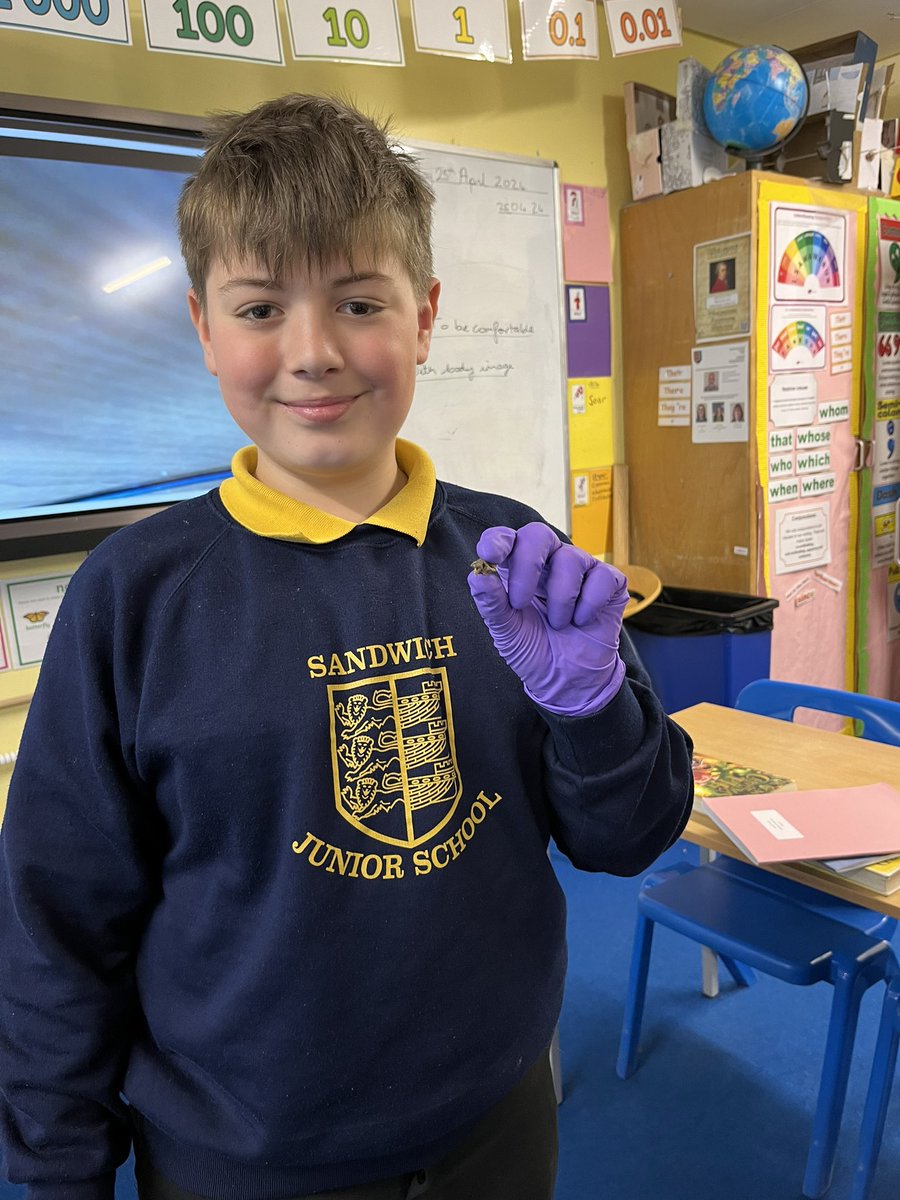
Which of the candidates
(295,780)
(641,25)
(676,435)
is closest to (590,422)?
(676,435)

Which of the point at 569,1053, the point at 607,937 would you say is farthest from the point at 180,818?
the point at 607,937

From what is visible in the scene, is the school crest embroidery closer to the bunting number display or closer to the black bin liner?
the bunting number display

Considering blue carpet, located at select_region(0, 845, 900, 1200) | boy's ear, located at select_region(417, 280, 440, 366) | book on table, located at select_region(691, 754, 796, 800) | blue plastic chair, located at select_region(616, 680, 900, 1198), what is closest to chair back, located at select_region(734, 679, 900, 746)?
blue plastic chair, located at select_region(616, 680, 900, 1198)

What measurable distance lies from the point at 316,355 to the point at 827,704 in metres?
1.51

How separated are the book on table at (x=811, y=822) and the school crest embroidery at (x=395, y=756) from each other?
2.20ft

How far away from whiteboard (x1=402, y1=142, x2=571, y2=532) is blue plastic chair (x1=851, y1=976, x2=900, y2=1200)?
1.72 metres

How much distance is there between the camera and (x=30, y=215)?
69.5 inches

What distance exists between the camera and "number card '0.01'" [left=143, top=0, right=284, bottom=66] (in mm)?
1744

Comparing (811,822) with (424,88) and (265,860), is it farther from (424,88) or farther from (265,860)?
(424,88)

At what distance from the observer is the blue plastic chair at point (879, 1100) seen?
4.63 ft

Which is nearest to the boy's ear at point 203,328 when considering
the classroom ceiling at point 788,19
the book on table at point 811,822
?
the book on table at point 811,822

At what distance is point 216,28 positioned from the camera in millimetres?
1794

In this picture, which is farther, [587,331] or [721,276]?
[587,331]

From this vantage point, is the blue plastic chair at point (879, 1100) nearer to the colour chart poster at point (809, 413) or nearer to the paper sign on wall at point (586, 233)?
the colour chart poster at point (809, 413)
